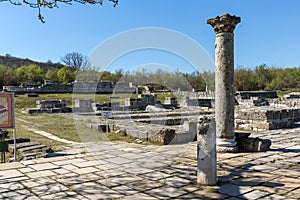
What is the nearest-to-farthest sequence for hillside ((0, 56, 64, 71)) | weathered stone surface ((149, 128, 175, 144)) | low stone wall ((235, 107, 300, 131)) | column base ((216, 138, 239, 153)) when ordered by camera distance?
1. column base ((216, 138, 239, 153))
2. weathered stone surface ((149, 128, 175, 144))
3. low stone wall ((235, 107, 300, 131))
4. hillside ((0, 56, 64, 71))

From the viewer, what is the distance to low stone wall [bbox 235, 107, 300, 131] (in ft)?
40.8

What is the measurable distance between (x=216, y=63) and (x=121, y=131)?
5090mm

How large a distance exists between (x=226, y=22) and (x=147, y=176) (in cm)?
456

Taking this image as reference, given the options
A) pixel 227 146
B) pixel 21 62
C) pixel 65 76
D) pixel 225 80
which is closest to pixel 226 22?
pixel 225 80

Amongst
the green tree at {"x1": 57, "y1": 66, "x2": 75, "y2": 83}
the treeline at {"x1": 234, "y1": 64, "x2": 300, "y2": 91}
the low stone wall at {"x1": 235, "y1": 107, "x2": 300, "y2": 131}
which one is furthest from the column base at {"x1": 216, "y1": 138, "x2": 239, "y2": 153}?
A: the green tree at {"x1": 57, "y1": 66, "x2": 75, "y2": 83}

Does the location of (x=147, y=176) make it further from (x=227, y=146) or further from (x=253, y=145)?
(x=253, y=145)

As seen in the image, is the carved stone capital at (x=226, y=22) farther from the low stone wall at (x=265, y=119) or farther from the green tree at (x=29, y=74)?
the green tree at (x=29, y=74)

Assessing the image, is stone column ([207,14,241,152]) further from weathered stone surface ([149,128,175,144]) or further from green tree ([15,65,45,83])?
green tree ([15,65,45,83])

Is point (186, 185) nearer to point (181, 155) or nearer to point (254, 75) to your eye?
point (181, 155)

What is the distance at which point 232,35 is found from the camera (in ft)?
25.2

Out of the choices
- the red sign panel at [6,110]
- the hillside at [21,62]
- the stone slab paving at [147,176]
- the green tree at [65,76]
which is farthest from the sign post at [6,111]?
the hillside at [21,62]

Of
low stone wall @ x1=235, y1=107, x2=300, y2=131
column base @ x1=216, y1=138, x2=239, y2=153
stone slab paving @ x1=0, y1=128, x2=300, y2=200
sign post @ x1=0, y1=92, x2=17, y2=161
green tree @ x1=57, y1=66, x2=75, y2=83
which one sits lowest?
stone slab paving @ x1=0, y1=128, x2=300, y2=200

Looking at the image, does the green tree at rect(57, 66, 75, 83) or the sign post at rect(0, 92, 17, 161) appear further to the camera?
the green tree at rect(57, 66, 75, 83)

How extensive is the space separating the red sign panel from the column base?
5305 mm
